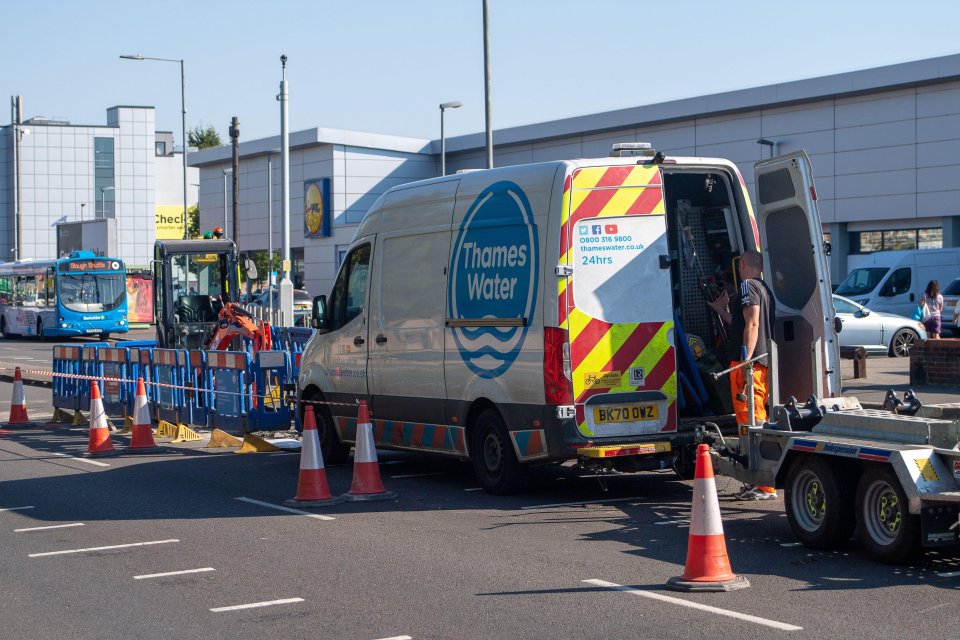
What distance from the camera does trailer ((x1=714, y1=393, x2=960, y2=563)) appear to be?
741 cm

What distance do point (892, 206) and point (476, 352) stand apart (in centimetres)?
3550

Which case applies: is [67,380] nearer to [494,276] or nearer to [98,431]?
[98,431]

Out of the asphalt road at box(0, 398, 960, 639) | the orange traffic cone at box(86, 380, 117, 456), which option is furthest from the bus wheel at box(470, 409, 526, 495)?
the orange traffic cone at box(86, 380, 117, 456)

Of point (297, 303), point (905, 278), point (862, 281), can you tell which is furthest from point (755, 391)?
point (297, 303)

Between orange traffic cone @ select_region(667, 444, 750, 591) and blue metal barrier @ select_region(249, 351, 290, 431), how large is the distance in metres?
8.48

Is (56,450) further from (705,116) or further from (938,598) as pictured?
(705,116)

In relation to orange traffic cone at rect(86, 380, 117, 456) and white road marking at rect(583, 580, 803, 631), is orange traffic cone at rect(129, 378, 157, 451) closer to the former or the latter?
orange traffic cone at rect(86, 380, 117, 456)

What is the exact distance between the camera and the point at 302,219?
6494 centimetres

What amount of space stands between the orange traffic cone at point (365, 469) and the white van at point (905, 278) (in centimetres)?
2424

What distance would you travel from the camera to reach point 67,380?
62.2 feet

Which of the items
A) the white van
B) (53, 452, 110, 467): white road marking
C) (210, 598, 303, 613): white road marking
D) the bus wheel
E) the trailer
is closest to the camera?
(210, 598, 303, 613): white road marking

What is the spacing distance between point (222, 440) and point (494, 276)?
6006 mm

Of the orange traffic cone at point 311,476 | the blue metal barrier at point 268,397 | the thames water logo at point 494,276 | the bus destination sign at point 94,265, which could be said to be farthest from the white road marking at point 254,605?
the bus destination sign at point 94,265

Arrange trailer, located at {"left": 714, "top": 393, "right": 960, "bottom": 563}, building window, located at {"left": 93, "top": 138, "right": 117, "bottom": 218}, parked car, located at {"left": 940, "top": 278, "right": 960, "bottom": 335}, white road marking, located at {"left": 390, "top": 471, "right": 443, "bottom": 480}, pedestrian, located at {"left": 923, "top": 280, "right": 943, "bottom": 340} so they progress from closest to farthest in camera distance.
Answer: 1. trailer, located at {"left": 714, "top": 393, "right": 960, "bottom": 563}
2. white road marking, located at {"left": 390, "top": 471, "right": 443, "bottom": 480}
3. pedestrian, located at {"left": 923, "top": 280, "right": 943, "bottom": 340}
4. parked car, located at {"left": 940, "top": 278, "right": 960, "bottom": 335}
5. building window, located at {"left": 93, "top": 138, "right": 117, "bottom": 218}
